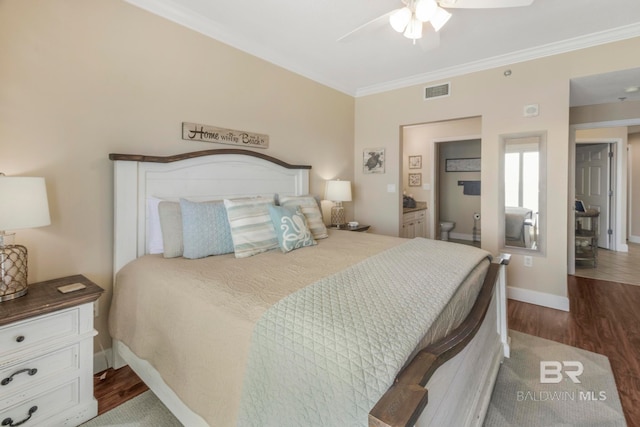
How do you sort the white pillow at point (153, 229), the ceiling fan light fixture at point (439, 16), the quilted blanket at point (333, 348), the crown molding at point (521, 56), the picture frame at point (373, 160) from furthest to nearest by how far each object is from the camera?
the picture frame at point (373, 160) < the crown molding at point (521, 56) < the white pillow at point (153, 229) < the ceiling fan light fixture at point (439, 16) < the quilted blanket at point (333, 348)

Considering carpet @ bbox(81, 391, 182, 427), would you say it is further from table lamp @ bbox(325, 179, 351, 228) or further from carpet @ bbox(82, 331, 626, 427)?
table lamp @ bbox(325, 179, 351, 228)

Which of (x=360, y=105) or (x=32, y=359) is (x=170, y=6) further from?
(x=360, y=105)

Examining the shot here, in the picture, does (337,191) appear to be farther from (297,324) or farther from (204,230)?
(297,324)

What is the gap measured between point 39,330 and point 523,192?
4.07m

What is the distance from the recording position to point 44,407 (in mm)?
1480

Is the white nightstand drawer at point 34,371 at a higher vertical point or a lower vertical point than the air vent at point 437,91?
lower

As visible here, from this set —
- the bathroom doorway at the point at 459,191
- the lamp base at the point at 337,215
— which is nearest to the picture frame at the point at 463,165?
the bathroom doorway at the point at 459,191

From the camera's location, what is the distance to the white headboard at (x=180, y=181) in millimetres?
1985

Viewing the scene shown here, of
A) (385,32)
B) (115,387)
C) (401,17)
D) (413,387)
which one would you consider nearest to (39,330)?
(115,387)

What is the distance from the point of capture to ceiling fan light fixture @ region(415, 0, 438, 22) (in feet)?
5.62

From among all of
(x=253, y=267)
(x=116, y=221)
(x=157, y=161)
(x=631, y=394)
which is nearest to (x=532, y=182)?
(x=631, y=394)

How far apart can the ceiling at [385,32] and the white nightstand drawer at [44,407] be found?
2440mm

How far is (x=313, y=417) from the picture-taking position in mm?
863

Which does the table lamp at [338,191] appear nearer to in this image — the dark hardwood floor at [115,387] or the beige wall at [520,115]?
the beige wall at [520,115]
